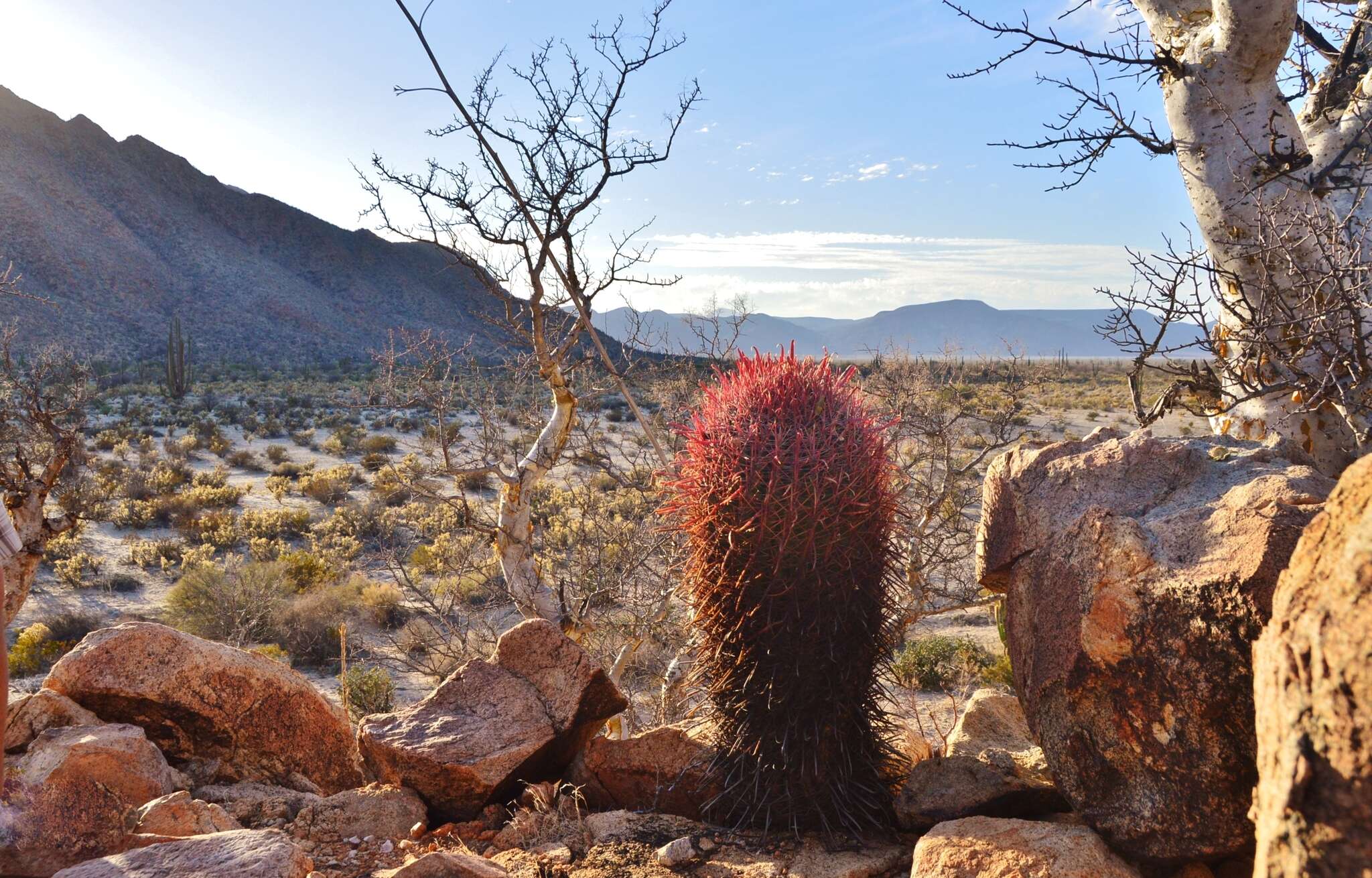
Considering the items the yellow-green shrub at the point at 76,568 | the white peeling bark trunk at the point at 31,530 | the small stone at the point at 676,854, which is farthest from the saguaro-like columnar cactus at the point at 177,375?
the small stone at the point at 676,854

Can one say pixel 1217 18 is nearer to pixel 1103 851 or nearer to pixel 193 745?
pixel 1103 851

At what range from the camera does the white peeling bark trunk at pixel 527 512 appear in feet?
20.8

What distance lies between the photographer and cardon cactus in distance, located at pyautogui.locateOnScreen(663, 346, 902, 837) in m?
3.16

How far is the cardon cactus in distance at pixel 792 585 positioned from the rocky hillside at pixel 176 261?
140ft

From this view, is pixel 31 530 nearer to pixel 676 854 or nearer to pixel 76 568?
pixel 676 854

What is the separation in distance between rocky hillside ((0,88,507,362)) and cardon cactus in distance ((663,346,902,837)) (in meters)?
42.6

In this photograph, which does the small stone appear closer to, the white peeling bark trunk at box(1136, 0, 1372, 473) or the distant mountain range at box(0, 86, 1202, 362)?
the white peeling bark trunk at box(1136, 0, 1372, 473)

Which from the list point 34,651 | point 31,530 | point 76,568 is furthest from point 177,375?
point 31,530

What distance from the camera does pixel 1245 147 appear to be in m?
4.70

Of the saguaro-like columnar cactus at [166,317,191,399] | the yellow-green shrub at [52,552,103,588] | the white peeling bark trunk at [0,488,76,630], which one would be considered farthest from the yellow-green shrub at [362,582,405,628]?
the saguaro-like columnar cactus at [166,317,191,399]

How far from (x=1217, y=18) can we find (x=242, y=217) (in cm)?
7759

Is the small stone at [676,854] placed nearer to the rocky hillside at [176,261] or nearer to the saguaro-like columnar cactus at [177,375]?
the saguaro-like columnar cactus at [177,375]

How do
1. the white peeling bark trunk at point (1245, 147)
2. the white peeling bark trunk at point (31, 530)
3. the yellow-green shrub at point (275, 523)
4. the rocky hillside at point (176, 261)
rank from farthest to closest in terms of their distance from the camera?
the rocky hillside at point (176, 261) < the yellow-green shrub at point (275, 523) < the white peeling bark trunk at point (31, 530) < the white peeling bark trunk at point (1245, 147)

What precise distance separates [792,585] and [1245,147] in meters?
3.67
